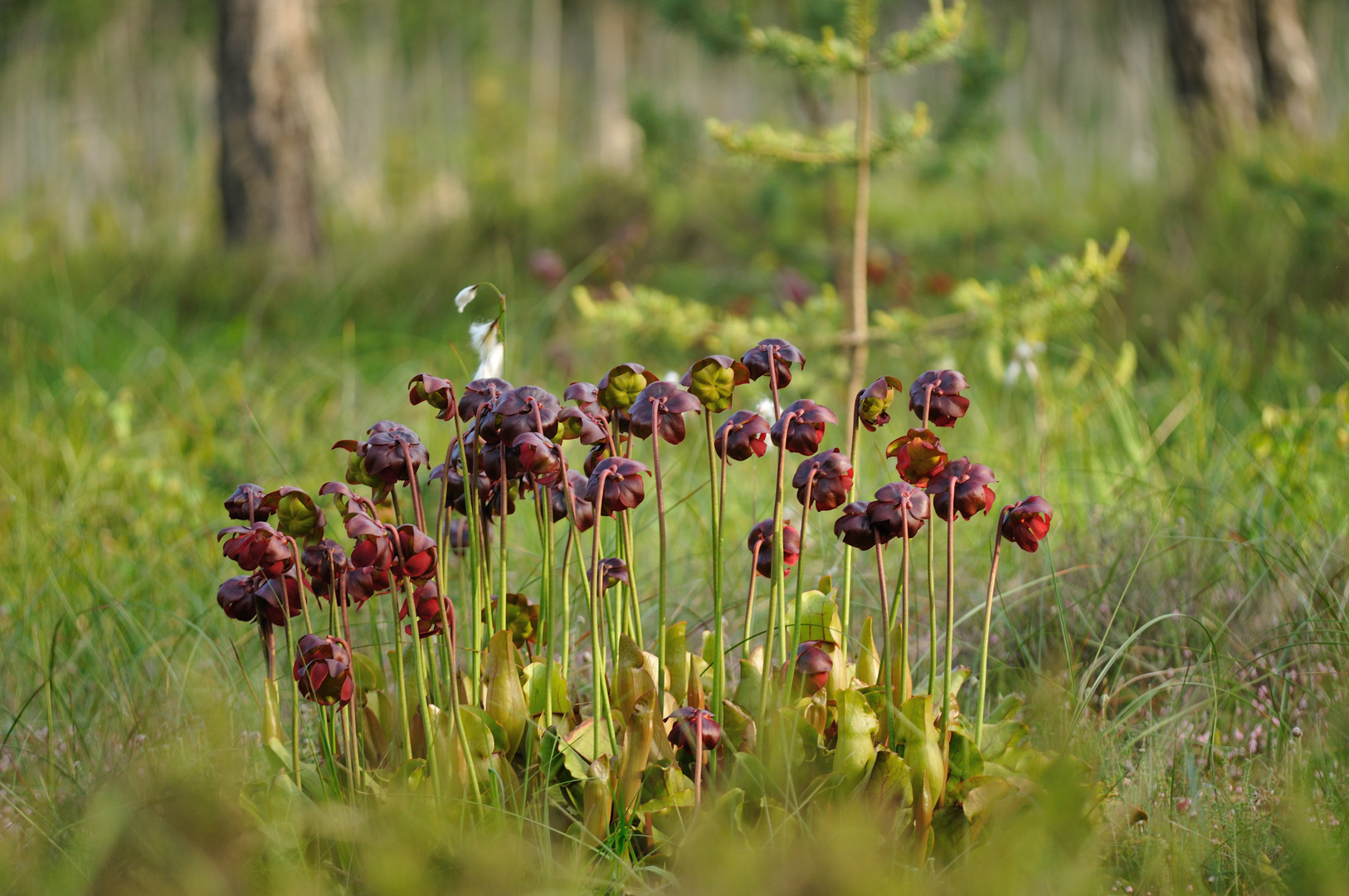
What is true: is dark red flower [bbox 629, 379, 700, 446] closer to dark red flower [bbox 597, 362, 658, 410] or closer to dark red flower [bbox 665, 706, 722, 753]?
dark red flower [bbox 597, 362, 658, 410]

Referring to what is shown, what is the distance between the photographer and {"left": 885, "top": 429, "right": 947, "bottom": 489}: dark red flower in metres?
1.10

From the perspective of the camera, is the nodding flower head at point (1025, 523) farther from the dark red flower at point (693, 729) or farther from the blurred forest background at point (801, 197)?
the blurred forest background at point (801, 197)

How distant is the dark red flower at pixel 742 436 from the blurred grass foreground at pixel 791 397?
0.38 meters

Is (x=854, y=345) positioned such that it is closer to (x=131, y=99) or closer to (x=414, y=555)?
(x=414, y=555)

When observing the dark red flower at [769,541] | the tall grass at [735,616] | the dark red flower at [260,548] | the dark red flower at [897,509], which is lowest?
the tall grass at [735,616]

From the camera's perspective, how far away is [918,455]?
1110mm

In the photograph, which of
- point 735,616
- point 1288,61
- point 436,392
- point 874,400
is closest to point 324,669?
point 436,392

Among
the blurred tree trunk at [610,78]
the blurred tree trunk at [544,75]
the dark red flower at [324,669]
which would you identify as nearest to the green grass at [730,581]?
the dark red flower at [324,669]

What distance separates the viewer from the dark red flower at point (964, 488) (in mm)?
1051

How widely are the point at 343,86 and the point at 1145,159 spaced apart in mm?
11009

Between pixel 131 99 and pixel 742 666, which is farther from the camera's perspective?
pixel 131 99

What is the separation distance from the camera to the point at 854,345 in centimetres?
293

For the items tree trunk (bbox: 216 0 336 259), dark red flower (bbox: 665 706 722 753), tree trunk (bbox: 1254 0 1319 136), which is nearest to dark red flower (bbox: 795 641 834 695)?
dark red flower (bbox: 665 706 722 753)

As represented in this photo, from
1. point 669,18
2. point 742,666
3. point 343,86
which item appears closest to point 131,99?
point 343,86
